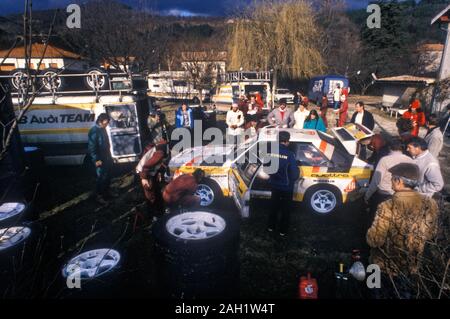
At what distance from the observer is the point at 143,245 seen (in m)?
5.20

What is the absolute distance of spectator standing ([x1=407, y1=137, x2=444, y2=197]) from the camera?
13.7 feet

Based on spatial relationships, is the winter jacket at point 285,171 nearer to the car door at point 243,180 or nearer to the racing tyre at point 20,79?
the car door at point 243,180

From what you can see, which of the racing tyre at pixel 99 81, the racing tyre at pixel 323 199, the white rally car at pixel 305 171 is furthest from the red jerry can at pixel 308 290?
the racing tyre at pixel 99 81

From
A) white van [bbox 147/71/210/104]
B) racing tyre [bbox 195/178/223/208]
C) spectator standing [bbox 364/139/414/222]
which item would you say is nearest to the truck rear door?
racing tyre [bbox 195/178/223/208]

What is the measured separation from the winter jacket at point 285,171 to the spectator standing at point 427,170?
182cm

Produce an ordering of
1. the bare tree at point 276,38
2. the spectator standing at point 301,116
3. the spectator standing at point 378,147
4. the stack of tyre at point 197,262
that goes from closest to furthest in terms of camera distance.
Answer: the stack of tyre at point 197,262
the spectator standing at point 378,147
the spectator standing at point 301,116
the bare tree at point 276,38

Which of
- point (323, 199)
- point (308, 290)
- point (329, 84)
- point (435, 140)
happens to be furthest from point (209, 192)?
point (329, 84)

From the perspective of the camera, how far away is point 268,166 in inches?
221

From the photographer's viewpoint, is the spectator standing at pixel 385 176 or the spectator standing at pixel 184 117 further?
the spectator standing at pixel 184 117

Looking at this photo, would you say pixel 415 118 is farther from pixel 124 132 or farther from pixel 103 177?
pixel 103 177

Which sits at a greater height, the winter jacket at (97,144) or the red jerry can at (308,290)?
the winter jacket at (97,144)

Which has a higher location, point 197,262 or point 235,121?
point 235,121

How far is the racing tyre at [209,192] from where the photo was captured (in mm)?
6164

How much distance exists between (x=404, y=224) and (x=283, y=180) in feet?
7.60
